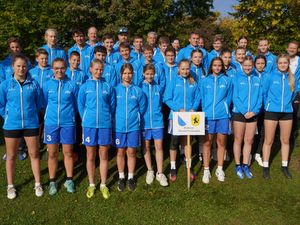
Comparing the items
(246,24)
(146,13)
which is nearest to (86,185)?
(246,24)

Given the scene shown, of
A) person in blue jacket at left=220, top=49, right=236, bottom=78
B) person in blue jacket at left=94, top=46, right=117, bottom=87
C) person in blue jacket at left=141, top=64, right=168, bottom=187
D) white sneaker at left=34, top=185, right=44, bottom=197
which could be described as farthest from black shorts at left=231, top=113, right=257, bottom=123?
white sneaker at left=34, top=185, right=44, bottom=197

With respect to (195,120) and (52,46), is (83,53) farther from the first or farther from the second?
(195,120)

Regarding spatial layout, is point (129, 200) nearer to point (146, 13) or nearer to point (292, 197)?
point (292, 197)

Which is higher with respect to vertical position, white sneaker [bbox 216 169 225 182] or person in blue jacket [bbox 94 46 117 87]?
person in blue jacket [bbox 94 46 117 87]

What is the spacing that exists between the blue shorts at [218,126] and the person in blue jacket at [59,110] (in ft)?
8.01

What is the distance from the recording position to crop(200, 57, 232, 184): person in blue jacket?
6.27m

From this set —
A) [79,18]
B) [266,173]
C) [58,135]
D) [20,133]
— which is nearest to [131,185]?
[58,135]

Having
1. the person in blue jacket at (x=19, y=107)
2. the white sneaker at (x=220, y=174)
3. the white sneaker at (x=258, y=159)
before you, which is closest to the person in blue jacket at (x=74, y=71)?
the person in blue jacket at (x=19, y=107)

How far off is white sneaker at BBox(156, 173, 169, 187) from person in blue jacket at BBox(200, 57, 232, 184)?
2.39ft

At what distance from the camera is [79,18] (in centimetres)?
2777

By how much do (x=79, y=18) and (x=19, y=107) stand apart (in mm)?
23828

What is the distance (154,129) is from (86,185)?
1.58 metres

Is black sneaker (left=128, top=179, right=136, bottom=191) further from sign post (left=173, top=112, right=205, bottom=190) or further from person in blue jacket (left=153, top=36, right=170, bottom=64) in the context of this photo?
person in blue jacket (left=153, top=36, right=170, bottom=64)

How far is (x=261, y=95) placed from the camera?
643 cm
